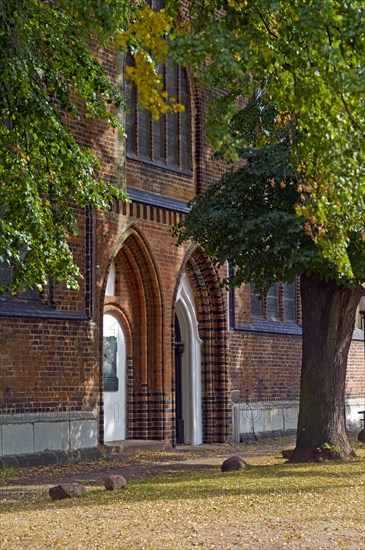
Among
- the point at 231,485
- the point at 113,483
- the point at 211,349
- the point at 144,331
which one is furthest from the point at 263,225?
the point at 211,349

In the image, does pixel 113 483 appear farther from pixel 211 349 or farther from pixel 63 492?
pixel 211 349

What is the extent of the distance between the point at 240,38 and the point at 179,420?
52.2 feet

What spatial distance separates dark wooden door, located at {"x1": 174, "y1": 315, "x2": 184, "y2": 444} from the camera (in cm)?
2391

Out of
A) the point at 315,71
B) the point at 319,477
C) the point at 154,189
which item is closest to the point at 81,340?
the point at 154,189

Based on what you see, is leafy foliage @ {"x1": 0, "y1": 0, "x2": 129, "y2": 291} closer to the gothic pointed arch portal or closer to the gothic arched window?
the gothic arched window

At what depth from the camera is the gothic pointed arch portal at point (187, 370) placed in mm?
23969

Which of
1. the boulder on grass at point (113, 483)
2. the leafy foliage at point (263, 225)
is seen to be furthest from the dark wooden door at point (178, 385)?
the boulder on grass at point (113, 483)

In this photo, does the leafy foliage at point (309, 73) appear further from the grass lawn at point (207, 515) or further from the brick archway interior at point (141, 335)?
the brick archway interior at point (141, 335)

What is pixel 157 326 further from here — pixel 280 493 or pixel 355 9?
pixel 355 9

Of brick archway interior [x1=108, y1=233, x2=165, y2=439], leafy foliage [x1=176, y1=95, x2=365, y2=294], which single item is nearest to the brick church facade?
brick archway interior [x1=108, y1=233, x2=165, y2=439]

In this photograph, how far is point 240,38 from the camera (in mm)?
8984

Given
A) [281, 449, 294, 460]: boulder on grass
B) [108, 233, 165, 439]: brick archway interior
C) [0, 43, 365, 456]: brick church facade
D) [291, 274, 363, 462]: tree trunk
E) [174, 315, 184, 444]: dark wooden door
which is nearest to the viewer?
[291, 274, 363, 462]: tree trunk

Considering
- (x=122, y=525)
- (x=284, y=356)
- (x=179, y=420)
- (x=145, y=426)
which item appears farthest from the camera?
(x=284, y=356)

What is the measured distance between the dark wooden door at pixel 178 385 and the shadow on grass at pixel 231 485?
23.9 feet
